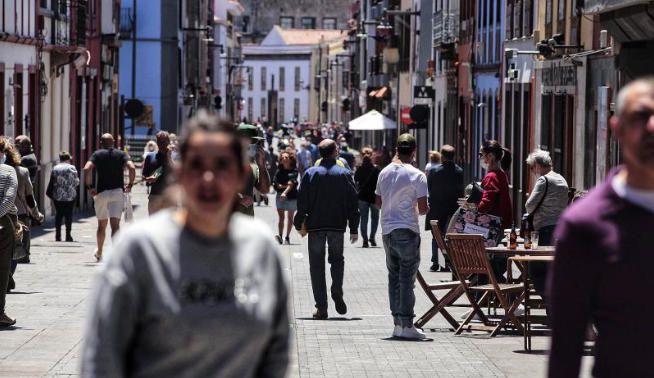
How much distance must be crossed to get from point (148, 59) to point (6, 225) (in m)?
57.7

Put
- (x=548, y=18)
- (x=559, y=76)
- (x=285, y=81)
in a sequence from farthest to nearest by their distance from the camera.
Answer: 1. (x=285, y=81)
2. (x=548, y=18)
3. (x=559, y=76)

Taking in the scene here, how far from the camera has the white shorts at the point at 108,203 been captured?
22.9 meters

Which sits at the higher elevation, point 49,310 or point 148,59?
point 148,59

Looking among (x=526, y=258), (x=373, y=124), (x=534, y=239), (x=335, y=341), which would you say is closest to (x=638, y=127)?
(x=526, y=258)

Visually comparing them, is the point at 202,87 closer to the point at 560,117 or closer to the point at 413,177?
the point at 560,117

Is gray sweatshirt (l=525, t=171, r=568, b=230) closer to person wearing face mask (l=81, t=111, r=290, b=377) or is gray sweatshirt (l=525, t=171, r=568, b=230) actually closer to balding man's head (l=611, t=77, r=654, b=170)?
balding man's head (l=611, t=77, r=654, b=170)

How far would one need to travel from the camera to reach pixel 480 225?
53.3 feet

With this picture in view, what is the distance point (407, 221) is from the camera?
14.6 meters

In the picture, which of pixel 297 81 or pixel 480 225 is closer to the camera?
pixel 480 225

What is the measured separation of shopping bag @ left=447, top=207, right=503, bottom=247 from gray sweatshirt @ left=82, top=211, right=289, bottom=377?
37.4ft

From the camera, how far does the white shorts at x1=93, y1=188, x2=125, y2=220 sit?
22891 mm

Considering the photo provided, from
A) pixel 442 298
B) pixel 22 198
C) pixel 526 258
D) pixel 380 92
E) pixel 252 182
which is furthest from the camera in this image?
pixel 380 92

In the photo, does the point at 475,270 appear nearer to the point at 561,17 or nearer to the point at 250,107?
the point at 561,17

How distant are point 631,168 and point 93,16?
39856mm
